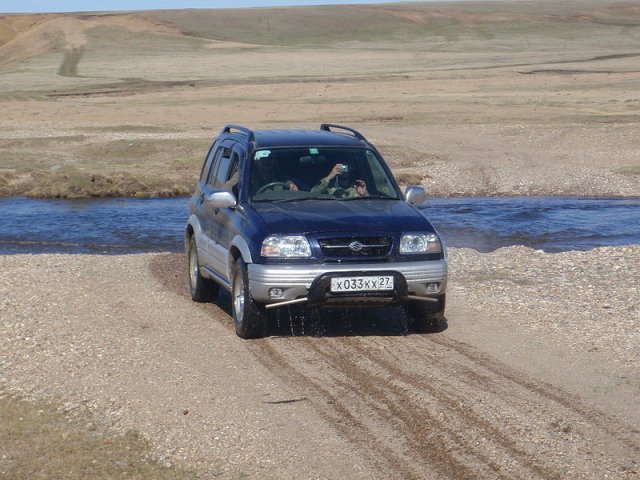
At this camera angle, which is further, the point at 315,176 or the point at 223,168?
the point at 223,168

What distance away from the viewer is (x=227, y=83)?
5703 centimetres

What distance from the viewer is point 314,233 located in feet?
31.4

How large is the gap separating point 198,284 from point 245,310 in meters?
2.15

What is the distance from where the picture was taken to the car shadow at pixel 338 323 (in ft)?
33.8

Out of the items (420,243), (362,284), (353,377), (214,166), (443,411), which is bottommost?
(353,377)

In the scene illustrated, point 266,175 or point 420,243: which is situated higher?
point 266,175

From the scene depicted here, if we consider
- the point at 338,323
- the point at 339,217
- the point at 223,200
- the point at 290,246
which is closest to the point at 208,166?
the point at 223,200

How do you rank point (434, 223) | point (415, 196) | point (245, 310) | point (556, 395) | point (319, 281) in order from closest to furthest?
point (556, 395)
point (319, 281)
point (245, 310)
point (415, 196)
point (434, 223)

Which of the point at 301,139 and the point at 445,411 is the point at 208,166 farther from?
the point at 445,411

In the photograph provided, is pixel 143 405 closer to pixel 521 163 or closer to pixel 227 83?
pixel 521 163

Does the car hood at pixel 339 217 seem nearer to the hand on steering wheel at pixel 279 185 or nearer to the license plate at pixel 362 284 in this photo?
the hand on steering wheel at pixel 279 185

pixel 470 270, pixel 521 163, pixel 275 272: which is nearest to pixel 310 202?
pixel 275 272

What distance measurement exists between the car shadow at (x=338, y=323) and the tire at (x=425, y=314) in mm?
82

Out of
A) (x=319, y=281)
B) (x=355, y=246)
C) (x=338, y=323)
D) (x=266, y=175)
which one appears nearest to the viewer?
(x=319, y=281)
